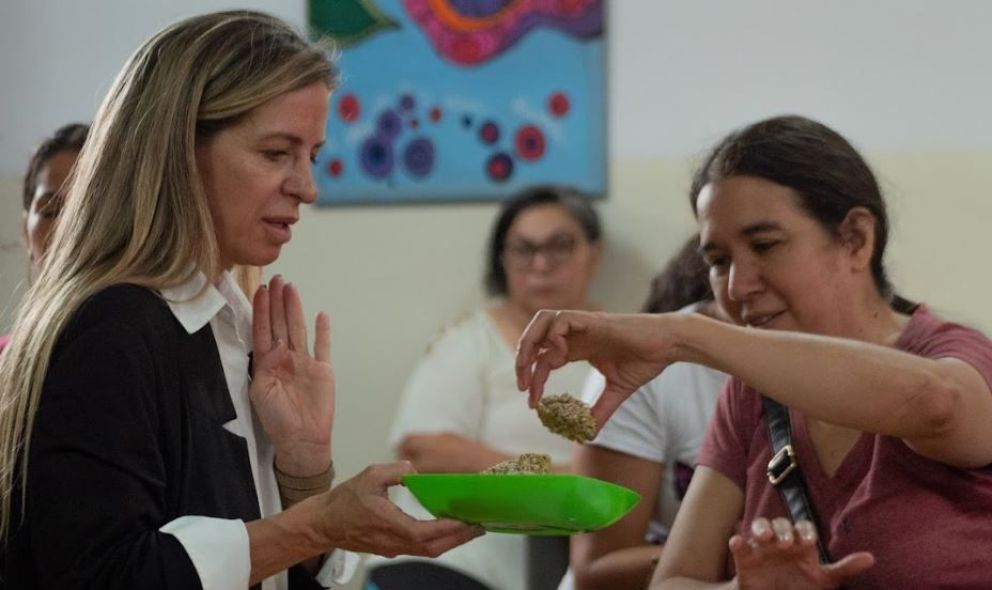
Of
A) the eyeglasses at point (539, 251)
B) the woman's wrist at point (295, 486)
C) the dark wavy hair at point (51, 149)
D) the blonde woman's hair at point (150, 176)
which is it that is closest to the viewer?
the blonde woman's hair at point (150, 176)

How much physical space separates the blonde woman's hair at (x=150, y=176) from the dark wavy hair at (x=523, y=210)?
6.12ft

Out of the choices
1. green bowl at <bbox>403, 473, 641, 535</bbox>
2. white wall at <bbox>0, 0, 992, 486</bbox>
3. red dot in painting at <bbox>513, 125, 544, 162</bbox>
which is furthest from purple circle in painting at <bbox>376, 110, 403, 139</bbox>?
green bowl at <bbox>403, 473, 641, 535</bbox>

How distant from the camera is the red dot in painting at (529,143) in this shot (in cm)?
366

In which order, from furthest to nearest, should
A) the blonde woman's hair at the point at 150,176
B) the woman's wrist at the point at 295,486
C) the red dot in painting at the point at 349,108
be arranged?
1. the red dot in painting at the point at 349,108
2. the woman's wrist at the point at 295,486
3. the blonde woman's hair at the point at 150,176

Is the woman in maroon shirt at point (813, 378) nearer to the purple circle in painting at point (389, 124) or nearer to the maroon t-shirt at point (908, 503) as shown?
the maroon t-shirt at point (908, 503)

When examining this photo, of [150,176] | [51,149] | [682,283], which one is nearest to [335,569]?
[150,176]

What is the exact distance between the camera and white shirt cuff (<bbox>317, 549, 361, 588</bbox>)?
1840mm

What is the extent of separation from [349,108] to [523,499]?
240 centimetres

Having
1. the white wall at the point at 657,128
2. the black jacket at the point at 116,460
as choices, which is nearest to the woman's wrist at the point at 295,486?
the black jacket at the point at 116,460

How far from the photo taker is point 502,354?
11.7 ft

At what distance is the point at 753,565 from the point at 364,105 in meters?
2.43

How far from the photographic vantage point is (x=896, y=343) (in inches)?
70.5

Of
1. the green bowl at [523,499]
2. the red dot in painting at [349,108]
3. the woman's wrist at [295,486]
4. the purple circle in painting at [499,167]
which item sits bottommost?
the woman's wrist at [295,486]

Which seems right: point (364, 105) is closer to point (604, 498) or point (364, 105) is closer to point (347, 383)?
point (347, 383)
